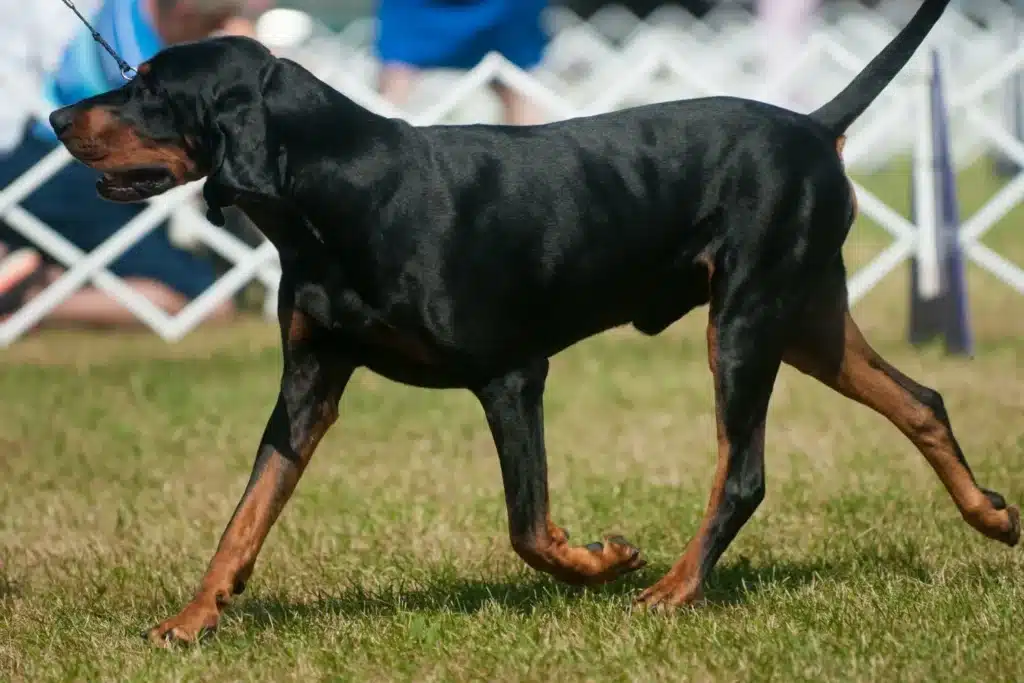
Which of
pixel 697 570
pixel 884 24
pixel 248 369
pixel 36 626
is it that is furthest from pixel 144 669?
pixel 884 24

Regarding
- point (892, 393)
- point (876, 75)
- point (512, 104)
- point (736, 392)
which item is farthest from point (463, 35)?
point (736, 392)

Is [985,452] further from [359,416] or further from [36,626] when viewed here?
[36,626]

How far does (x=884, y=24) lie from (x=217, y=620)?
18.9m

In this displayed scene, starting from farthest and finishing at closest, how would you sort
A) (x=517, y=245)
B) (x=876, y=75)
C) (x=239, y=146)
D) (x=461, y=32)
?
(x=461, y=32)
(x=876, y=75)
(x=517, y=245)
(x=239, y=146)

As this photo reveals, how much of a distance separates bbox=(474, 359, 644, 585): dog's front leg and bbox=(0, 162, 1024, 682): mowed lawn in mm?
171

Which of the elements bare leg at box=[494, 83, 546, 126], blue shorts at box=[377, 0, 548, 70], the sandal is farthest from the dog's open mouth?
blue shorts at box=[377, 0, 548, 70]

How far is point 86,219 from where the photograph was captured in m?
10.0

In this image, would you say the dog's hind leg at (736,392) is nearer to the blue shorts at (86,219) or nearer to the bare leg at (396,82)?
the blue shorts at (86,219)

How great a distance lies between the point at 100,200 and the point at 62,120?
20.6 feet

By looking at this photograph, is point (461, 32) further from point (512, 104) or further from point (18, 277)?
point (18, 277)

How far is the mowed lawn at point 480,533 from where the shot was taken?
12.2 feet

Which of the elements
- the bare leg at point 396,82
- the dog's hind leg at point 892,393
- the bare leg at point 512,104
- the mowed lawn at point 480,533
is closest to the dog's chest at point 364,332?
the mowed lawn at point 480,533

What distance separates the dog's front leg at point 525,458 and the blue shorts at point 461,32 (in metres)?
6.72

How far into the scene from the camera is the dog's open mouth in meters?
3.84
